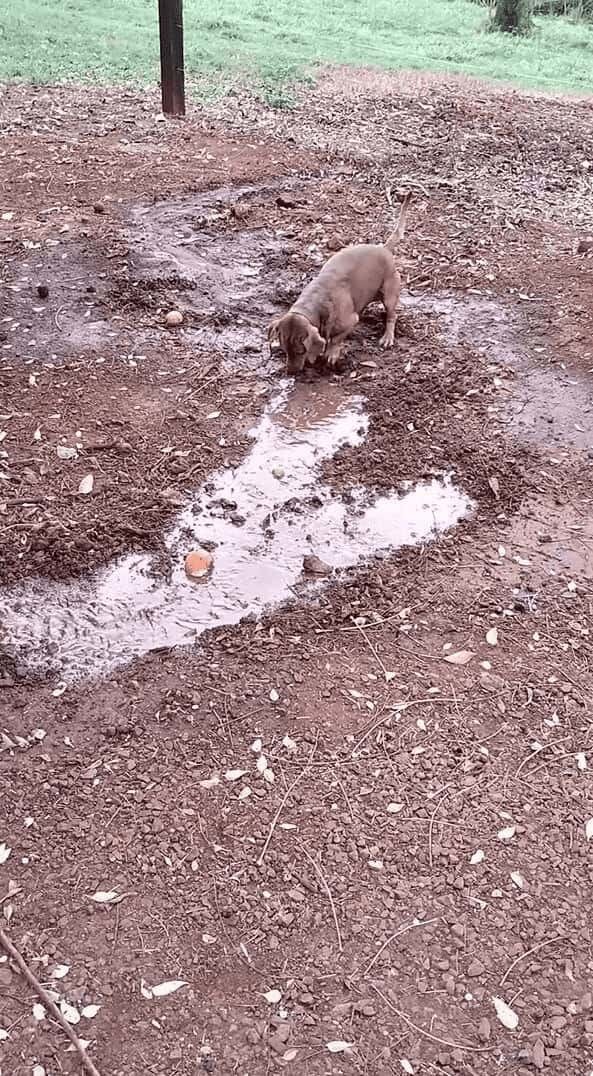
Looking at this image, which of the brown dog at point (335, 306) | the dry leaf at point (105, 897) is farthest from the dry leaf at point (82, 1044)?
the brown dog at point (335, 306)

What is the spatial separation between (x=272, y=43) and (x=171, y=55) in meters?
3.91

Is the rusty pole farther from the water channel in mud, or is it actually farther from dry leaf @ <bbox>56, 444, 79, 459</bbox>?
dry leaf @ <bbox>56, 444, 79, 459</bbox>

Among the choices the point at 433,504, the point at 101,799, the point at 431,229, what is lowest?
the point at 101,799

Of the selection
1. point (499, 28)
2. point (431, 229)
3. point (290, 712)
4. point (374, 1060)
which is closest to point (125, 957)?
point (374, 1060)

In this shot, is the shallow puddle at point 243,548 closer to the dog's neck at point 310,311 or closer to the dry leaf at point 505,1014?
the dog's neck at point 310,311

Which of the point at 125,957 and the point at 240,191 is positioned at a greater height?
the point at 240,191

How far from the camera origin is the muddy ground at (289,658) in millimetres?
2625

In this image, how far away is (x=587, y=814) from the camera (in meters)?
3.15

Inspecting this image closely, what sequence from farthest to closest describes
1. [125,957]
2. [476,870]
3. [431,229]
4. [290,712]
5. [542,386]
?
[431,229] → [542,386] → [290,712] → [476,870] → [125,957]

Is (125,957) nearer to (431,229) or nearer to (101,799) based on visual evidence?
(101,799)

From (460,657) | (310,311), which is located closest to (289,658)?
(460,657)

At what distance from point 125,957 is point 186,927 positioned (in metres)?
0.21

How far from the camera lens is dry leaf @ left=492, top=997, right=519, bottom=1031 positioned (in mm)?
2562

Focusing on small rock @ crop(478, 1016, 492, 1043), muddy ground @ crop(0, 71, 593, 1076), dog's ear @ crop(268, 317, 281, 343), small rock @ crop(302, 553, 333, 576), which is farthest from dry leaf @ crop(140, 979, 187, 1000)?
dog's ear @ crop(268, 317, 281, 343)
